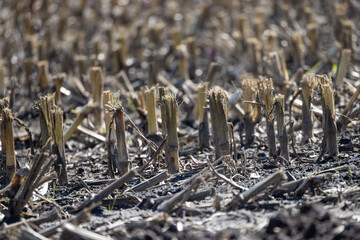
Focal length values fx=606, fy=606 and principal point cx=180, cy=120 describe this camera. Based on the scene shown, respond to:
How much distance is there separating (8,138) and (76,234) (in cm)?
140

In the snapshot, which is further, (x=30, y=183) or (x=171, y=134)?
(x=171, y=134)

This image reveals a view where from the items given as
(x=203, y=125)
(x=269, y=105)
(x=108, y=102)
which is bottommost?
(x=203, y=125)

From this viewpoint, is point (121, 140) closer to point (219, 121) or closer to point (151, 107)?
point (151, 107)

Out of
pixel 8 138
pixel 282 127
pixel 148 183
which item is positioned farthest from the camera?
pixel 282 127

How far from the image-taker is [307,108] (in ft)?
15.6

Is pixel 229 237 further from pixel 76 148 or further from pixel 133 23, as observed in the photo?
pixel 133 23

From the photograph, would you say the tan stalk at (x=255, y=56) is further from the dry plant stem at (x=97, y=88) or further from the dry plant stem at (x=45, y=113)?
the dry plant stem at (x=45, y=113)

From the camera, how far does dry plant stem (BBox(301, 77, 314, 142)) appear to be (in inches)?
183

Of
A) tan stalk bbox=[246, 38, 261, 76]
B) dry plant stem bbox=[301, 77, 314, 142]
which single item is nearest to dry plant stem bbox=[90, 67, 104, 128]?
dry plant stem bbox=[301, 77, 314, 142]

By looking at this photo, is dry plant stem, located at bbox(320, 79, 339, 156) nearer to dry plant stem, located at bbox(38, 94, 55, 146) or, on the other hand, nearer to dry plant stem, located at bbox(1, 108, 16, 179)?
dry plant stem, located at bbox(38, 94, 55, 146)

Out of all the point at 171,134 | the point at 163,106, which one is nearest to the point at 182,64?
the point at 163,106

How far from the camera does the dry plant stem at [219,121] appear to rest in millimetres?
4145

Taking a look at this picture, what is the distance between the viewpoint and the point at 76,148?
18.3 ft

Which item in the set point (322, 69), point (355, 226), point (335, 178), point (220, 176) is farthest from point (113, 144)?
point (322, 69)
